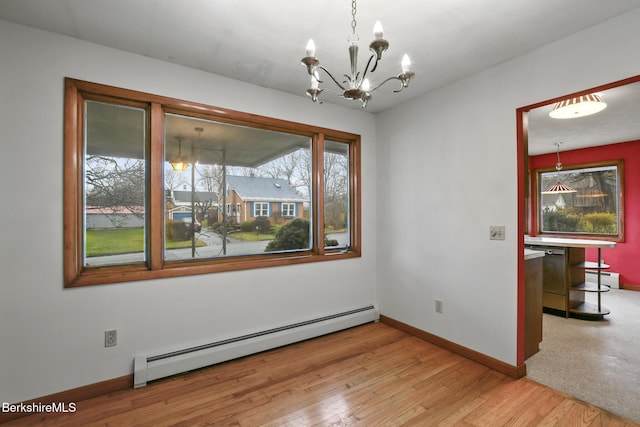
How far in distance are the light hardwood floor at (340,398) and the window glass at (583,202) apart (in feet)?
17.4

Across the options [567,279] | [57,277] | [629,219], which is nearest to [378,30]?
[57,277]

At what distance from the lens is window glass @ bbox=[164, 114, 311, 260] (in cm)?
265

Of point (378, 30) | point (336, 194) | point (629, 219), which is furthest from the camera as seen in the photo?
point (629, 219)

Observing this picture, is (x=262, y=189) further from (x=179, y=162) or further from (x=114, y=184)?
(x=114, y=184)

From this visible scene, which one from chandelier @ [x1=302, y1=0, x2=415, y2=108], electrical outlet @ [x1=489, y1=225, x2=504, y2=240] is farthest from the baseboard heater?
chandelier @ [x1=302, y1=0, x2=415, y2=108]

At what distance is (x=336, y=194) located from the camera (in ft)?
11.9

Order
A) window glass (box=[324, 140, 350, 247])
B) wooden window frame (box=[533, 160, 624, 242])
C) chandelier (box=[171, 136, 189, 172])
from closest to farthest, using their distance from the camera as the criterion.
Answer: chandelier (box=[171, 136, 189, 172])
window glass (box=[324, 140, 350, 247])
wooden window frame (box=[533, 160, 624, 242])

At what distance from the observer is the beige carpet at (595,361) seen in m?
2.13

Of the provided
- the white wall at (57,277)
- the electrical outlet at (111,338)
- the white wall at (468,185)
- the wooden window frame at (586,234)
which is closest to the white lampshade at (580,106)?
the white wall at (468,185)

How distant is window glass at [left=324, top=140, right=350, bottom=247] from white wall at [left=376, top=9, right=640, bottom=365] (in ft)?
1.58

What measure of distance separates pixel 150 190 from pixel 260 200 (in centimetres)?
106

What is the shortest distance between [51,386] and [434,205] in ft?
11.7

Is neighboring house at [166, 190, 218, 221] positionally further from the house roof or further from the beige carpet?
the beige carpet

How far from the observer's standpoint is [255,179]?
10.2 feet
